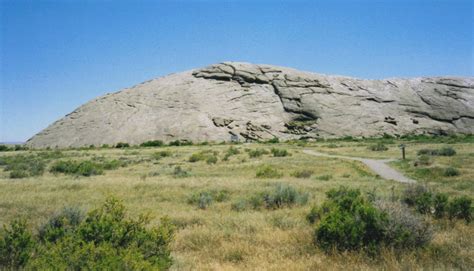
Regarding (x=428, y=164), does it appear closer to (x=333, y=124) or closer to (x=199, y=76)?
(x=333, y=124)

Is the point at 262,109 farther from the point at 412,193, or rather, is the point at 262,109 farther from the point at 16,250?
the point at 16,250

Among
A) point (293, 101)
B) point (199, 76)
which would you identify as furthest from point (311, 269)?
point (199, 76)

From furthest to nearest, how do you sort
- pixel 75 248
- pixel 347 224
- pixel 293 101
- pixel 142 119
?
1. pixel 293 101
2. pixel 142 119
3. pixel 347 224
4. pixel 75 248

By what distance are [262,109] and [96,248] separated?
63.6m

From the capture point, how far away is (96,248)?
4457mm

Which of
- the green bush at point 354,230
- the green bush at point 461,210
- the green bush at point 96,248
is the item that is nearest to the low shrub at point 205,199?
the green bush at point 354,230

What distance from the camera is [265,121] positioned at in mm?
64562

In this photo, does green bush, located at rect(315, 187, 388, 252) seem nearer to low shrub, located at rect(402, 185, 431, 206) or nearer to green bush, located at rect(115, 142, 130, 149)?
→ low shrub, located at rect(402, 185, 431, 206)

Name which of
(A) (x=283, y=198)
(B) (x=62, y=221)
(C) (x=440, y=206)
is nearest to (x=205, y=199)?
(A) (x=283, y=198)

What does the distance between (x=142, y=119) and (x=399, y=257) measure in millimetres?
60554

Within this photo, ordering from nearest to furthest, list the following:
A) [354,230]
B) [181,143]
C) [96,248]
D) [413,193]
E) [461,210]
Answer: [96,248] < [354,230] < [461,210] < [413,193] < [181,143]

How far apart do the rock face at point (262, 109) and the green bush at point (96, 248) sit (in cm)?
5254

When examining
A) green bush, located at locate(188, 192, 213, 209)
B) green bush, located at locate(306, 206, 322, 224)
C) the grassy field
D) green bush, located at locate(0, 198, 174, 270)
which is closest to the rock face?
the grassy field

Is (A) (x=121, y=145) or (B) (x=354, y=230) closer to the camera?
(B) (x=354, y=230)
